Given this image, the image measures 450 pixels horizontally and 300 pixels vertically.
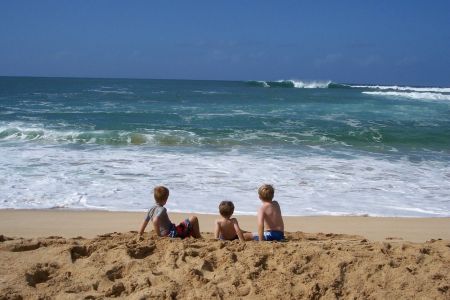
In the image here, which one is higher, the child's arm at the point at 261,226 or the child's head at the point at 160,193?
the child's head at the point at 160,193

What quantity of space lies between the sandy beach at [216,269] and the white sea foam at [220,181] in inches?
101

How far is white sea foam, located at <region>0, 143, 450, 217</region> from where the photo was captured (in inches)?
298

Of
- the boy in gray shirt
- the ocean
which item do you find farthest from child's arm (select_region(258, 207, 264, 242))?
the ocean

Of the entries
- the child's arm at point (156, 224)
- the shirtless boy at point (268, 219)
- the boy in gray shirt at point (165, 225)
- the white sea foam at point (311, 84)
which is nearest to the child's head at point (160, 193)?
the boy in gray shirt at point (165, 225)

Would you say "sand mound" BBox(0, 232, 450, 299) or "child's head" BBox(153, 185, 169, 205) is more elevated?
"child's head" BBox(153, 185, 169, 205)

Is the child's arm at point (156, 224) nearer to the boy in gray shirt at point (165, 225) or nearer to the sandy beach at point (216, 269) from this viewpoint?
the boy in gray shirt at point (165, 225)

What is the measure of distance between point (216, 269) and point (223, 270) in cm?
8

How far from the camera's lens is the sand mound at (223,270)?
365 cm

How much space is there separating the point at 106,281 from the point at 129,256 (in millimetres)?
476

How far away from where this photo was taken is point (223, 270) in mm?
4008

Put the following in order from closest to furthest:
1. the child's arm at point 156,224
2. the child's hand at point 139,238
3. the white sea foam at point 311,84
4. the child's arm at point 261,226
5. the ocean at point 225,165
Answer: the child's hand at point 139,238 < the child's arm at point 261,226 < the child's arm at point 156,224 < the ocean at point 225,165 < the white sea foam at point 311,84

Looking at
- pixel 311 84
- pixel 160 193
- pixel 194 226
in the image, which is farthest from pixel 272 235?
pixel 311 84

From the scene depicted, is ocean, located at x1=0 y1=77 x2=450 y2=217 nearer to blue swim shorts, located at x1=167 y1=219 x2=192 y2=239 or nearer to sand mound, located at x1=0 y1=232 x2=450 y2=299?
blue swim shorts, located at x1=167 y1=219 x2=192 y2=239

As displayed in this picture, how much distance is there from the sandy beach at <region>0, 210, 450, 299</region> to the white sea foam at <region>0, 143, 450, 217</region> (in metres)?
2.57
